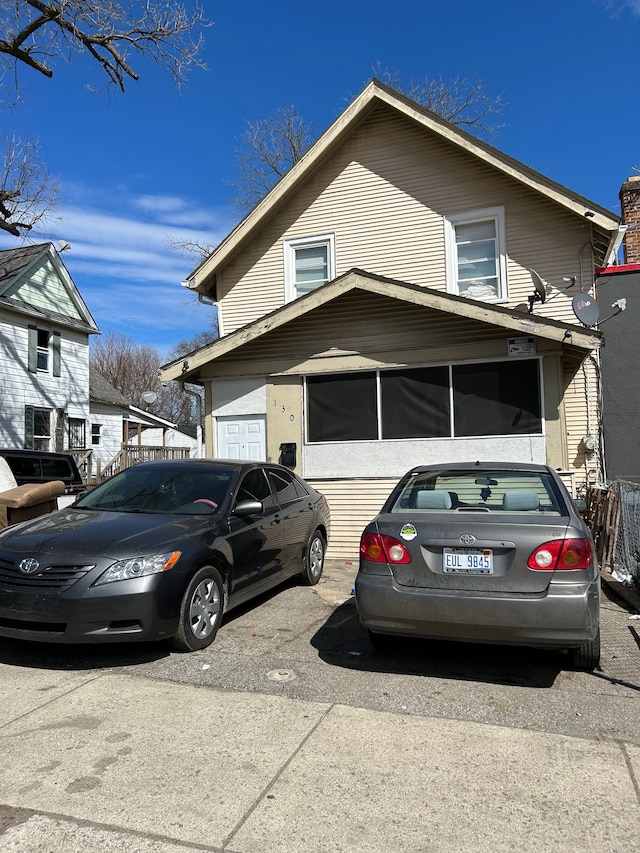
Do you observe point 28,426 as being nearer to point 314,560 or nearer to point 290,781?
point 314,560

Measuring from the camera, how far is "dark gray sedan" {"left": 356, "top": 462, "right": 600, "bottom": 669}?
4105mm

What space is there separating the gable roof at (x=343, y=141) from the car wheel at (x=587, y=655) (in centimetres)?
784

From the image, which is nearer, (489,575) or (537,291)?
(489,575)

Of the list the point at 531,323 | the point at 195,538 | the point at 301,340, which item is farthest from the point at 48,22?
the point at 195,538

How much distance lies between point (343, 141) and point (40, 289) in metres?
14.6

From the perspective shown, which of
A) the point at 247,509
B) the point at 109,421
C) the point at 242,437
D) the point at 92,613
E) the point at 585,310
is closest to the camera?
the point at 92,613

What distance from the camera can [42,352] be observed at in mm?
22172

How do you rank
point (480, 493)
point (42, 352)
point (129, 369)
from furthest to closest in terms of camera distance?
1. point (129, 369)
2. point (42, 352)
3. point (480, 493)

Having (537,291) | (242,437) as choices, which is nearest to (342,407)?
(242,437)

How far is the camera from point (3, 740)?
355cm

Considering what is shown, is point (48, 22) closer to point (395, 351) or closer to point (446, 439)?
point (395, 351)

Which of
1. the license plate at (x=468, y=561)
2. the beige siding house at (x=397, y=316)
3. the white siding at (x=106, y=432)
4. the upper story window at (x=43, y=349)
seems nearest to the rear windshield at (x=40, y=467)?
the beige siding house at (x=397, y=316)

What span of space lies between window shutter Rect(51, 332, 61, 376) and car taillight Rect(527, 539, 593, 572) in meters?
21.6

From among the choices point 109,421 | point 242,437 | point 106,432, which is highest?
point 109,421
